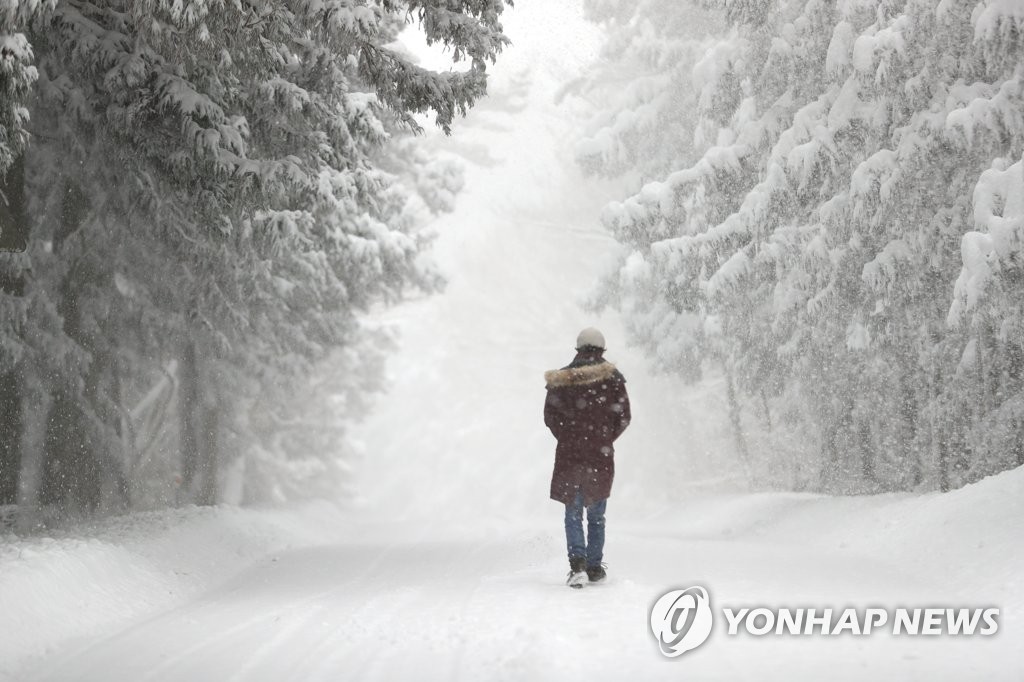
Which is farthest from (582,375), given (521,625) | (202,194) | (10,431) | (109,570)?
(10,431)

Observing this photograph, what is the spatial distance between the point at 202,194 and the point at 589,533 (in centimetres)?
565

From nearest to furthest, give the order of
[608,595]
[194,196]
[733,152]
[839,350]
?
1. [608,595]
2. [194,196]
3. [733,152]
4. [839,350]

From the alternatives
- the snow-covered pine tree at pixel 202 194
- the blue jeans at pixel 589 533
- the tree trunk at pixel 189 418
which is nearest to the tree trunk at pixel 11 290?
the snow-covered pine tree at pixel 202 194

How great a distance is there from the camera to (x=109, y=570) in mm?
9953

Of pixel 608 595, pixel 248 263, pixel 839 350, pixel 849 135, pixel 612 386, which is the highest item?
pixel 849 135

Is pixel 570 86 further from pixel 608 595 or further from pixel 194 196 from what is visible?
pixel 608 595

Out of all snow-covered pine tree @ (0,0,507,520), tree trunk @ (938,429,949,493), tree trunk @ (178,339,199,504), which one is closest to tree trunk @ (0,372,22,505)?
snow-covered pine tree @ (0,0,507,520)

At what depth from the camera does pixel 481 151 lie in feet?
168

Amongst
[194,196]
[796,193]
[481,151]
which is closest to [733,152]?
[796,193]

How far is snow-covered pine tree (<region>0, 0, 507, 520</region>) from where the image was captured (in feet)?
31.2

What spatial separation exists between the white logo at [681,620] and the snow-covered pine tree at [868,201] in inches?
210

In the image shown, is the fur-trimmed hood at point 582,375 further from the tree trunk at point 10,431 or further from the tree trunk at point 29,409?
the tree trunk at point 10,431

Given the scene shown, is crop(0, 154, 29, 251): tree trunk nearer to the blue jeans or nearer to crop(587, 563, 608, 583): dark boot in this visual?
the blue jeans

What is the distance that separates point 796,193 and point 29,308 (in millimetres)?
10814
